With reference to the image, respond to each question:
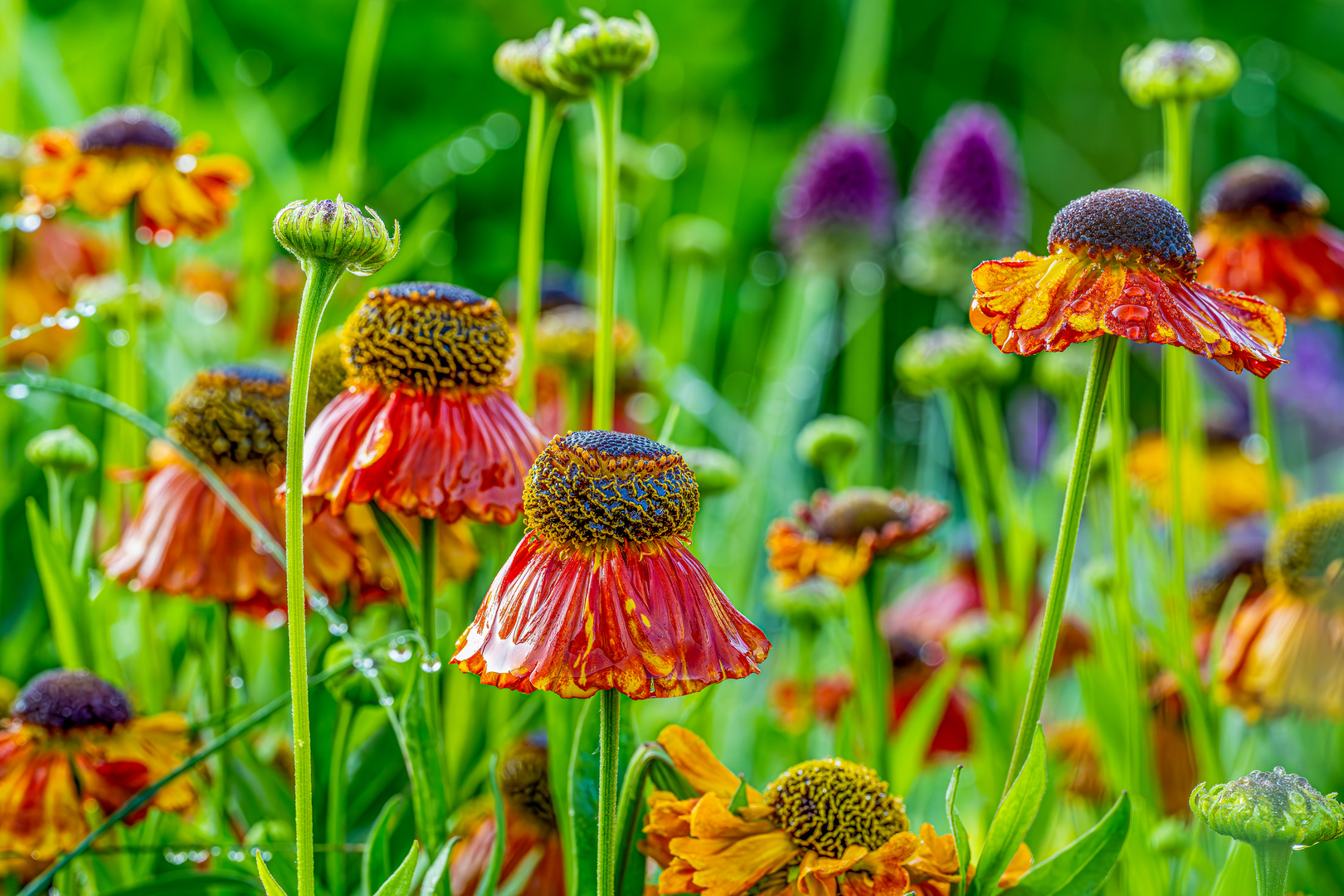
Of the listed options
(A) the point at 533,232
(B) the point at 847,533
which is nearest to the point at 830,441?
(B) the point at 847,533

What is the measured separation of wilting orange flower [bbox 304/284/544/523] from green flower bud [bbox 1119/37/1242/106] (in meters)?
0.34

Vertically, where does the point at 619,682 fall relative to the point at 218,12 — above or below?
below

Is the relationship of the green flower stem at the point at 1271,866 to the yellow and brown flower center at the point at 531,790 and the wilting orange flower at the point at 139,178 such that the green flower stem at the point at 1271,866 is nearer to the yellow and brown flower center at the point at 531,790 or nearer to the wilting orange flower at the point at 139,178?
the yellow and brown flower center at the point at 531,790

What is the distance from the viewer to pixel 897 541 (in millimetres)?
664

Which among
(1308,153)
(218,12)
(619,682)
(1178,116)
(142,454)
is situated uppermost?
(218,12)

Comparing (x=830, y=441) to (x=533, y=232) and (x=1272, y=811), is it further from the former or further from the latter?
(x=1272, y=811)

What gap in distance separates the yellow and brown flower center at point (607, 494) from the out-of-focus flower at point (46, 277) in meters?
0.85

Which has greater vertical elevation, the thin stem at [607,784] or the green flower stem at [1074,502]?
the green flower stem at [1074,502]

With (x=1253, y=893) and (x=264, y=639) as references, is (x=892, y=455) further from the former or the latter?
(x=1253, y=893)

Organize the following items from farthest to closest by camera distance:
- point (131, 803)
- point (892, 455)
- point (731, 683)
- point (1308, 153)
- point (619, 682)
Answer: point (1308, 153) < point (892, 455) < point (731, 683) < point (131, 803) < point (619, 682)

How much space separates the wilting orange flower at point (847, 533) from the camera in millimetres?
664

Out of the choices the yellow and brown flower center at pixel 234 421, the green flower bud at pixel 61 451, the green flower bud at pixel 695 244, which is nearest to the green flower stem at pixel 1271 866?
the yellow and brown flower center at pixel 234 421

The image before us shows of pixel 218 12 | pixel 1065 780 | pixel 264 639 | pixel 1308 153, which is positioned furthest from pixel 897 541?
pixel 1308 153

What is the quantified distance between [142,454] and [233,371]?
0.20 meters
